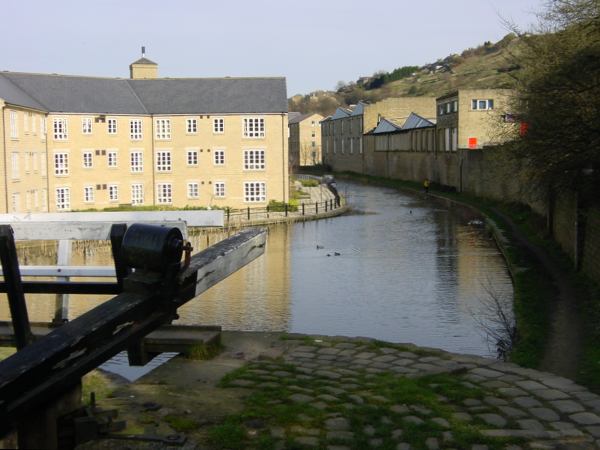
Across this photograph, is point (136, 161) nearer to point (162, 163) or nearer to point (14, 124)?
point (162, 163)

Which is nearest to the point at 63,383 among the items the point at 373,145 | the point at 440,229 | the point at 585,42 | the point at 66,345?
the point at 66,345

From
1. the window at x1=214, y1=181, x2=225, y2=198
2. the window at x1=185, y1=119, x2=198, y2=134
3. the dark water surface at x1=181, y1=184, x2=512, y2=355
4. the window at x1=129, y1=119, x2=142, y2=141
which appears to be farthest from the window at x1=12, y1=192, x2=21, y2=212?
the dark water surface at x1=181, y1=184, x2=512, y2=355

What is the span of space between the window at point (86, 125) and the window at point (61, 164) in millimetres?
1809

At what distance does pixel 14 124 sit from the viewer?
37.5 metres

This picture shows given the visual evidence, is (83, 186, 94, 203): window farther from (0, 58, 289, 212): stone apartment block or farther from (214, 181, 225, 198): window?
(214, 181, 225, 198): window

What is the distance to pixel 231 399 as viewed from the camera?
6176 mm

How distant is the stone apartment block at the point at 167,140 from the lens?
145ft

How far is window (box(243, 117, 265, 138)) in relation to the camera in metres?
46.2

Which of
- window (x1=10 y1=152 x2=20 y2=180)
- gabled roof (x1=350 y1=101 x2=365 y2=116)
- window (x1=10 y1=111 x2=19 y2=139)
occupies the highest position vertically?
gabled roof (x1=350 y1=101 x2=365 y2=116)

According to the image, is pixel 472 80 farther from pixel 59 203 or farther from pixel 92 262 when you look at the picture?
pixel 92 262

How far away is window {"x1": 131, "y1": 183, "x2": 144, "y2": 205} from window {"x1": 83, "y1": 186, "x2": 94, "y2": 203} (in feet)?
7.86

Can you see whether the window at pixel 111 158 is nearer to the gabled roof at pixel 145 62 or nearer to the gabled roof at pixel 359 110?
the gabled roof at pixel 145 62

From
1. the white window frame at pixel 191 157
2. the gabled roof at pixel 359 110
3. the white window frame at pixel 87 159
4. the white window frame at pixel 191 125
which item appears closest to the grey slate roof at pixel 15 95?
the white window frame at pixel 87 159

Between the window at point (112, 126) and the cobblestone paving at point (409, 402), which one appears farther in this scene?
the window at point (112, 126)
